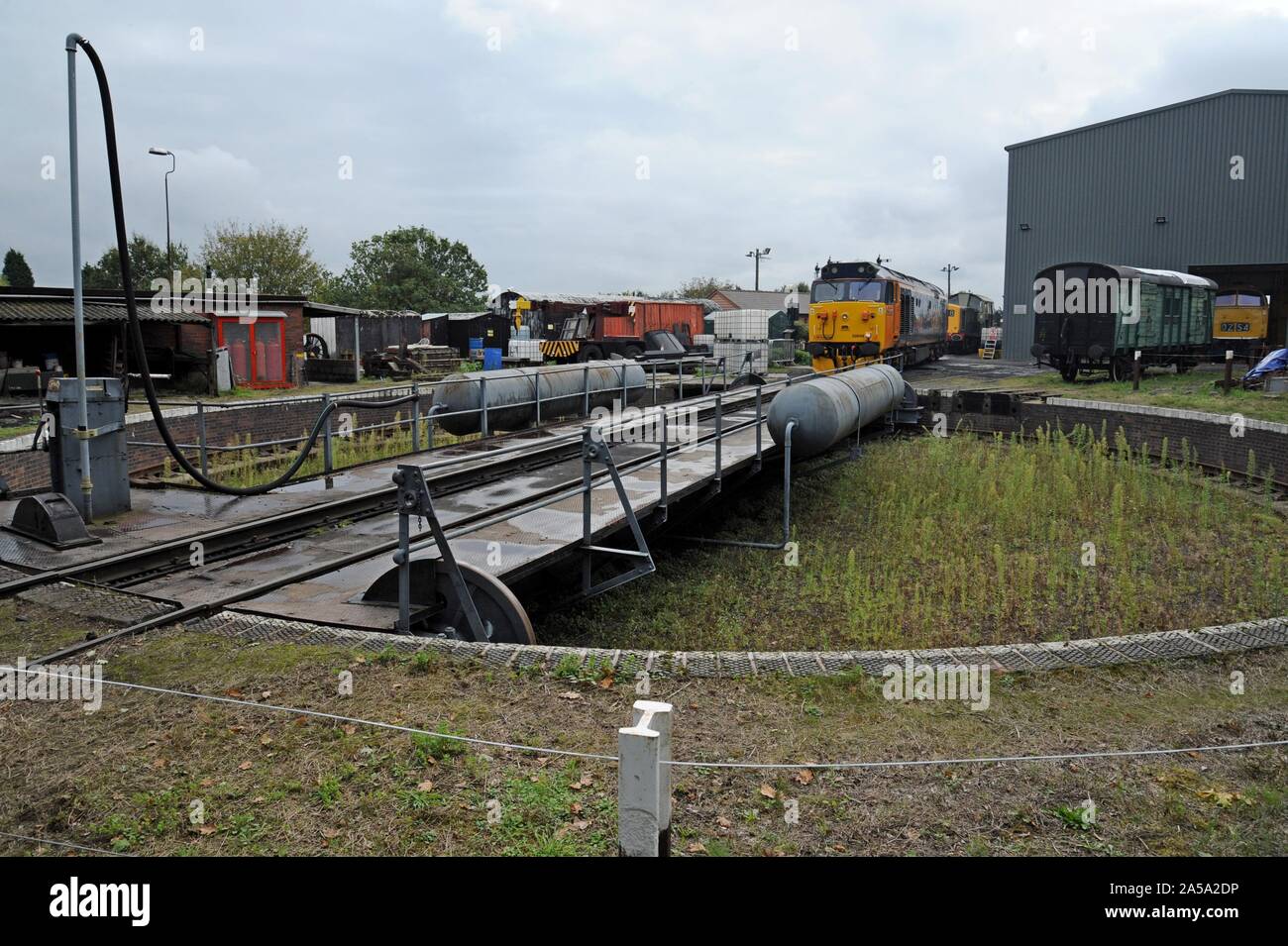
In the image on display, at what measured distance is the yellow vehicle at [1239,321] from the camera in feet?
102

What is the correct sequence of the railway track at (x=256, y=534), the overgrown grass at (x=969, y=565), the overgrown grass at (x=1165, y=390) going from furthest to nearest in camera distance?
the overgrown grass at (x=1165, y=390) < the overgrown grass at (x=969, y=565) < the railway track at (x=256, y=534)

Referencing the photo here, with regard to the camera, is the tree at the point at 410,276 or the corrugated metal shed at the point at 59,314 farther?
the tree at the point at 410,276

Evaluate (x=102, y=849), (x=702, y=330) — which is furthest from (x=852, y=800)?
(x=702, y=330)

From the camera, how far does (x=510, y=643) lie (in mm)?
6418

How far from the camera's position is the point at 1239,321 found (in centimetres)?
3130

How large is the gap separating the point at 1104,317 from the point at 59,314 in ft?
79.4

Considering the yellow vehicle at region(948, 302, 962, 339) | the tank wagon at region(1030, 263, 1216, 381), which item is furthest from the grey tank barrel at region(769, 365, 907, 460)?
the yellow vehicle at region(948, 302, 962, 339)

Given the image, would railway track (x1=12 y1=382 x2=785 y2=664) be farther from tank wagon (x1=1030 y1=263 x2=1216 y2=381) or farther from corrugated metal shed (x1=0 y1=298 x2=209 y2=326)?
tank wagon (x1=1030 y1=263 x2=1216 y2=381)

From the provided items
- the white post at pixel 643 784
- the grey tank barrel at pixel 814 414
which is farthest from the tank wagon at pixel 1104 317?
the white post at pixel 643 784

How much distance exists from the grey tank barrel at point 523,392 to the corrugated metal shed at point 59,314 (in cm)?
1068

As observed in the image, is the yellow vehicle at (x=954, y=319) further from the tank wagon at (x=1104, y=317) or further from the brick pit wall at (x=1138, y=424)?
the brick pit wall at (x=1138, y=424)

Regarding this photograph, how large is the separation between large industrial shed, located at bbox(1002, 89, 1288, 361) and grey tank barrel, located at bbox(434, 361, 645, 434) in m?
21.8

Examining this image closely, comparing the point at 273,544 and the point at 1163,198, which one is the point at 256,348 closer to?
the point at 273,544


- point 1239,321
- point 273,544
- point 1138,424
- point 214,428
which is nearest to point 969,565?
point 273,544
